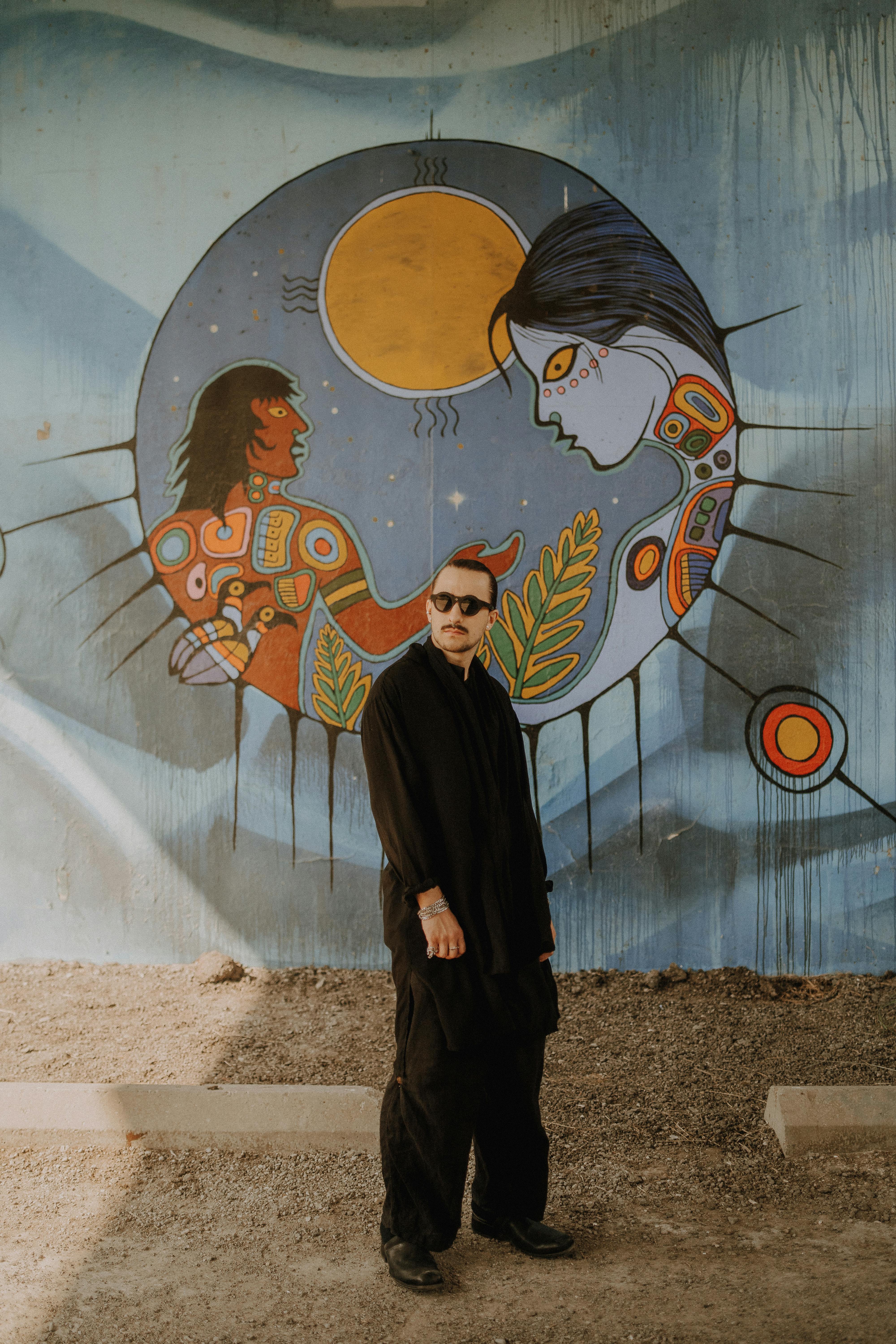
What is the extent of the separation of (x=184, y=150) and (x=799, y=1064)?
5507 millimetres

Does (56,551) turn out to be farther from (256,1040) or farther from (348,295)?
(256,1040)

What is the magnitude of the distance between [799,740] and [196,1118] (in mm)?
A: 3388

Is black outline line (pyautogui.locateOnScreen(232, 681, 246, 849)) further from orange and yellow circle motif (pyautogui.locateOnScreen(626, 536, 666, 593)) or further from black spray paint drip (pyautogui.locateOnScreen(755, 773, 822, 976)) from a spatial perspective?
black spray paint drip (pyautogui.locateOnScreen(755, 773, 822, 976))

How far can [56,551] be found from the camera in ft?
17.5

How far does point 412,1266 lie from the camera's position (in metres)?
2.60

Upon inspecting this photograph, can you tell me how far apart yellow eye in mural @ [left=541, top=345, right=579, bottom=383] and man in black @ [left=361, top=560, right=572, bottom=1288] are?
270 centimetres

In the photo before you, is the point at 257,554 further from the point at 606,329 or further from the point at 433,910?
the point at 433,910

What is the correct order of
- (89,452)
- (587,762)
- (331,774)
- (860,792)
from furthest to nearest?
(89,452) < (331,774) < (587,762) < (860,792)

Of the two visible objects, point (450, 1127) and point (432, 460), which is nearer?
point (450, 1127)

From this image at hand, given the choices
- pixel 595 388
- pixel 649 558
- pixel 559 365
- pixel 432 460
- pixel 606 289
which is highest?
pixel 606 289

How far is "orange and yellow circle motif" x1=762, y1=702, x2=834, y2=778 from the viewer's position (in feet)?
16.4

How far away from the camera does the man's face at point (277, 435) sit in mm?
5211

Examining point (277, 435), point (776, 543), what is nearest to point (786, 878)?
point (776, 543)

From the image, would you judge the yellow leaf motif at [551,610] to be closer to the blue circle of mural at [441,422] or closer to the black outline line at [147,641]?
the blue circle of mural at [441,422]
